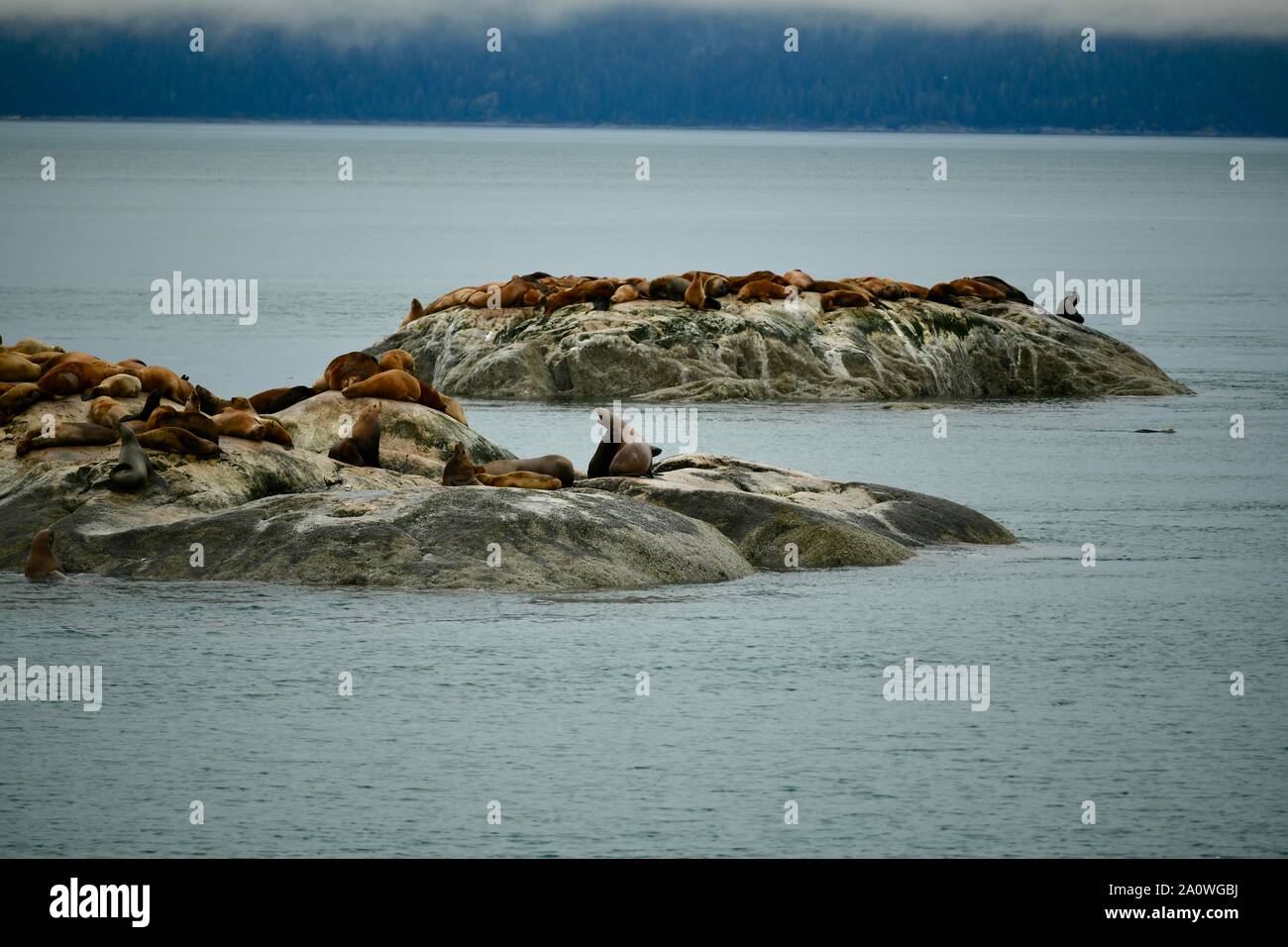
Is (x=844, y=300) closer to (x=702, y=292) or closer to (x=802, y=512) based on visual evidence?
(x=702, y=292)

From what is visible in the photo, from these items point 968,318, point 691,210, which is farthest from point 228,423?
point 691,210

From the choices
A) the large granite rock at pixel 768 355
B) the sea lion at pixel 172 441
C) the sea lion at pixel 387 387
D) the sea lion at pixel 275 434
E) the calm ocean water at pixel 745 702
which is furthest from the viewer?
the large granite rock at pixel 768 355

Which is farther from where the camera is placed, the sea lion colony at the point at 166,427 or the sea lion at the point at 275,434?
the sea lion at the point at 275,434

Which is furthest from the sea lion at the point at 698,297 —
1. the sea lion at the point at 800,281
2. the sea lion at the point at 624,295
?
the sea lion at the point at 800,281

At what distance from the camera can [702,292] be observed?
119 feet

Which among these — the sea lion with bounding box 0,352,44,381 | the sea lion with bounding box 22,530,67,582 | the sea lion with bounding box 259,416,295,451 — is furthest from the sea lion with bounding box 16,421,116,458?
the sea lion with bounding box 0,352,44,381

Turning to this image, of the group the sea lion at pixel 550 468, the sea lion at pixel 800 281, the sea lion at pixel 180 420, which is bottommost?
the sea lion at pixel 550 468

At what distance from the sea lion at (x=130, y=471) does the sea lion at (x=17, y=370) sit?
145 inches

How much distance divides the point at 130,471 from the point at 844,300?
20.5m

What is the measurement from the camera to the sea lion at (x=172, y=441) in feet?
62.9

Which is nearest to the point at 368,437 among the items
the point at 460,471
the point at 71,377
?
the point at 460,471

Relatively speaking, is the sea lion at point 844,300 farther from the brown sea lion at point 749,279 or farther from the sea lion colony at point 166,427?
the sea lion colony at point 166,427

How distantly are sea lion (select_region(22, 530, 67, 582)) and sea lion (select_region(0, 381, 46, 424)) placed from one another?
3455mm
